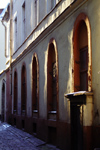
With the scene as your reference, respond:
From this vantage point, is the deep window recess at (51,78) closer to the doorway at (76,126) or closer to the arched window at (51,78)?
the arched window at (51,78)

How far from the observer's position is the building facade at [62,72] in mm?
8789

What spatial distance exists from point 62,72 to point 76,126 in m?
2.37

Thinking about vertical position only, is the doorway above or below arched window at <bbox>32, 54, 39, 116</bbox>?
below

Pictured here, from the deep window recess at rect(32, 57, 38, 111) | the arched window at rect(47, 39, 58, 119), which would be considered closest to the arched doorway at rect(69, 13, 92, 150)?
the arched window at rect(47, 39, 58, 119)

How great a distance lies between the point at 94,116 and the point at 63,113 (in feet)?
8.95

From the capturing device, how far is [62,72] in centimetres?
1152

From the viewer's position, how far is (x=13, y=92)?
23000 millimetres

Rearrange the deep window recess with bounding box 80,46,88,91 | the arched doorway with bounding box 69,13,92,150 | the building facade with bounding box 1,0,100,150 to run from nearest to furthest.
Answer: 1. the building facade with bounding box 1,0,100,150
2. the arched doorway with bounding box 69,13,92,150
3. the deep window recess with bounding box 80,46,88,91

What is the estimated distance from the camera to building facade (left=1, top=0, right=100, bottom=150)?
8.79m

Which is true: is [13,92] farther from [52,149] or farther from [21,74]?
[52,149]

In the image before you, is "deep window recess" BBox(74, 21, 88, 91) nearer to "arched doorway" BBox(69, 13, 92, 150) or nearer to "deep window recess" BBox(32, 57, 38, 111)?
"arched doorway" BBox(69, 13, 92, 150)

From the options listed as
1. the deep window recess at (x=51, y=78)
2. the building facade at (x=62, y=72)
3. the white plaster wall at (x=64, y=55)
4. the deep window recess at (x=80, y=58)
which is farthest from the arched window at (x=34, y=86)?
the deep window recess at (x=80, y=58)

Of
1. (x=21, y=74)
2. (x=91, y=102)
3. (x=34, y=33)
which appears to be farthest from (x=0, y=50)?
(x=91, y=102)

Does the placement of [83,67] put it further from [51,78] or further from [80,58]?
[51,78]
